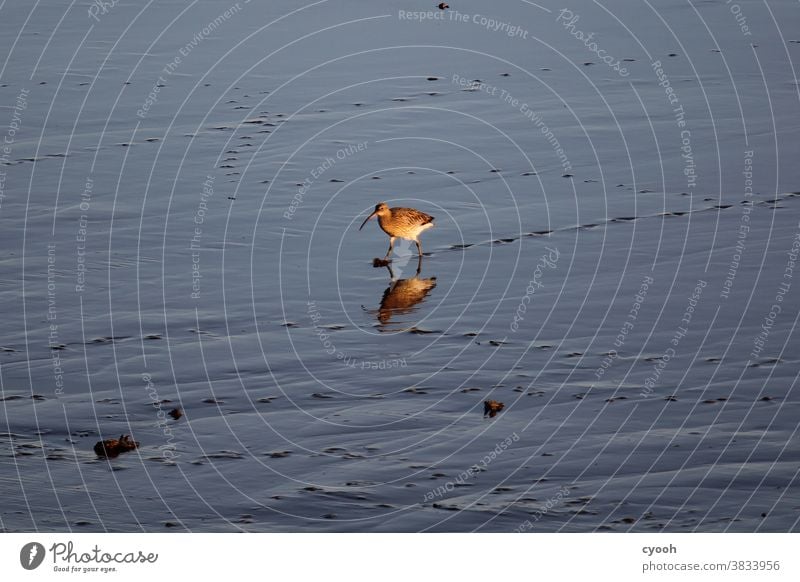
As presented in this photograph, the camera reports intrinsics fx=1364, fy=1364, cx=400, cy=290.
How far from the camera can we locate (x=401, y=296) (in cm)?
1353

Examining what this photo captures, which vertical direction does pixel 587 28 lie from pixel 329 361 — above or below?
above

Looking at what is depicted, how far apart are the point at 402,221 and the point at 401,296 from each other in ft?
4.42

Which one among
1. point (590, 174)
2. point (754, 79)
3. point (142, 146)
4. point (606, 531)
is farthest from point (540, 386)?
point (754, 79)

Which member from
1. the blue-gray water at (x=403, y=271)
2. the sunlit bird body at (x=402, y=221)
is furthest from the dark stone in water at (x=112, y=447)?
the sunlit bird body at (x=402, y=221)

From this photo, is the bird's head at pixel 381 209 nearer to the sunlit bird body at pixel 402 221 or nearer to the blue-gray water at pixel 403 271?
the sunlit bird body at pixel 402 221

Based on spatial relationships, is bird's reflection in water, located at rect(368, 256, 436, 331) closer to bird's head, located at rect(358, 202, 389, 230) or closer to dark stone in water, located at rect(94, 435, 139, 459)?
bird's head, located at rect(358, 202, 389, 230)

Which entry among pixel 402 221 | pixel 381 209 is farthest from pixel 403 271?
pixel 381 209

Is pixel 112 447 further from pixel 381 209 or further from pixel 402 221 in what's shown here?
pixel 381 209

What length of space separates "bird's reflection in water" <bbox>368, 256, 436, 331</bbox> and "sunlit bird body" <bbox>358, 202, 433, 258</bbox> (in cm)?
52

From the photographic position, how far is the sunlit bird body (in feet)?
48.0

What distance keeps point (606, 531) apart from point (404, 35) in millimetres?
15137

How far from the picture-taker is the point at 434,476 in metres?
9.53

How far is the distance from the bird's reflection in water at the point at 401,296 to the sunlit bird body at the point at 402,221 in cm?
52

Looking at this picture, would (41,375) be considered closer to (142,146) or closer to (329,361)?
(329,361)
